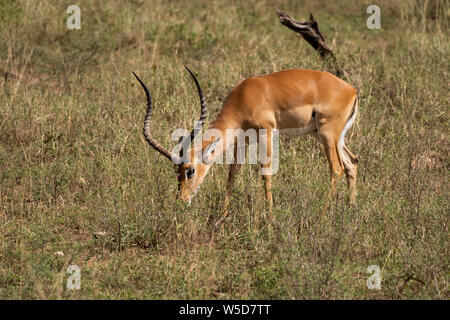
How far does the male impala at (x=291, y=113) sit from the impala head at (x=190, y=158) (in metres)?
0.01

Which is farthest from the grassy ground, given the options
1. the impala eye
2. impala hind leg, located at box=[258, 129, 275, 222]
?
the impala eye

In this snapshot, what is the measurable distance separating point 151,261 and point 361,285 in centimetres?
153

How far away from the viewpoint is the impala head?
17.7 ft

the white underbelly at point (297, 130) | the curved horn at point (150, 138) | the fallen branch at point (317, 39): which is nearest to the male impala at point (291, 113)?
the white underbelly at point (297, 130)

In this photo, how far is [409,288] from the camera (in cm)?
459

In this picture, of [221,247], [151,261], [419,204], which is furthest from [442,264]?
[151,261]

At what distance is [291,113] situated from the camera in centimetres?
600

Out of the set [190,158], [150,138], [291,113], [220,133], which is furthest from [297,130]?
[150,138]

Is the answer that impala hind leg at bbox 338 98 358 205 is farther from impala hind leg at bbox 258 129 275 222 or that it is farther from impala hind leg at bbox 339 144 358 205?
impala hind leg at bbox 258 129 275 222

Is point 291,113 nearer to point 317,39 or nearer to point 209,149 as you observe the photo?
point 209,149

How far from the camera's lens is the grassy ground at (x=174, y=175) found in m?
Result: 4.68

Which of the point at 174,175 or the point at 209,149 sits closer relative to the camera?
the point at 209,149

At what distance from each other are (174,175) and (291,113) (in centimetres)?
119

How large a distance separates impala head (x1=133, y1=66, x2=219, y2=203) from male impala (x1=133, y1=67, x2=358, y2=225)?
12 millimetres
